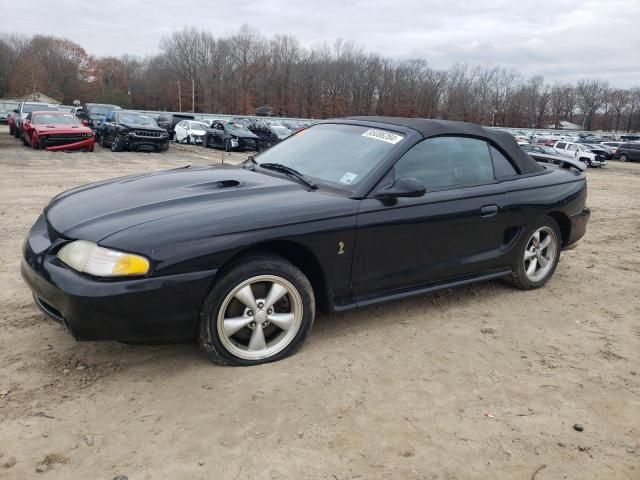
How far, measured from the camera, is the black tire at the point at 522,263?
4516 mm

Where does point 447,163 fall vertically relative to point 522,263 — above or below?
above

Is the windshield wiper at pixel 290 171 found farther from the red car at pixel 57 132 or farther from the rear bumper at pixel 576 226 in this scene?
the red car at pixel 57 132

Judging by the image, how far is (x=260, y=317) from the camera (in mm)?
3104

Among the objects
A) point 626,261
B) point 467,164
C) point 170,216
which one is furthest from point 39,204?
point 626,261

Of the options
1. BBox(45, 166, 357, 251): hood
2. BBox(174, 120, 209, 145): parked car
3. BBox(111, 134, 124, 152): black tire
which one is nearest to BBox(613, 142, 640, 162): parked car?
BBox(174, 120, 209, 145): parked car

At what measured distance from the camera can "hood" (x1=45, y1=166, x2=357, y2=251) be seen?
2914 mm

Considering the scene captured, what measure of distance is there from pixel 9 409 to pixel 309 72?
97.6 m

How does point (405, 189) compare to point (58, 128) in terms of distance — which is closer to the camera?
point (405, 189)

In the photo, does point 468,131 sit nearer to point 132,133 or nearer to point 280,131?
point 132,133

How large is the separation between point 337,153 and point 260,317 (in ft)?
4.78

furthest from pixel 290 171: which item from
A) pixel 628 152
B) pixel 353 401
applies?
pixel 628 152

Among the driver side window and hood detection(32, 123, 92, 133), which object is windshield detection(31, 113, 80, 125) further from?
A: the driver side window

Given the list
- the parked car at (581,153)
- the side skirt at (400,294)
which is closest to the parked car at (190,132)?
the parked car at (581,153)

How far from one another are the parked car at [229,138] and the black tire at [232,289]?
69.0 feet
